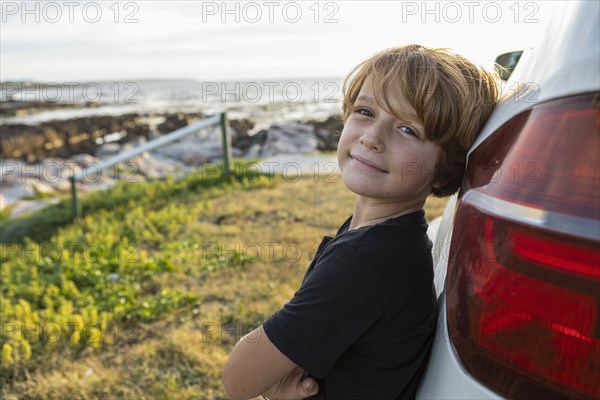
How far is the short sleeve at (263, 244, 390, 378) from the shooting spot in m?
1.17

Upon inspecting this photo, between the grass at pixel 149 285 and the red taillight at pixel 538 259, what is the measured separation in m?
1.83

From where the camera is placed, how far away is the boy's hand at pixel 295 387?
136 cm

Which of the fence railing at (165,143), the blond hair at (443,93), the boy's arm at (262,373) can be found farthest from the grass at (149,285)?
the blond hair at (443,93)

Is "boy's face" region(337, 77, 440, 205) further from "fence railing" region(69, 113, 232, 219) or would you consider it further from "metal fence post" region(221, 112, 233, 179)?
"metal fence post" region(221, 112, 233, 179)

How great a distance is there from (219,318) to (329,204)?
280 cm

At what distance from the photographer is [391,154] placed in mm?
1372

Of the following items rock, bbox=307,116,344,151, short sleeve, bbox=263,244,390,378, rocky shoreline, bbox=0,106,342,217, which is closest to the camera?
short sleeve, bbox=263,244,390,378

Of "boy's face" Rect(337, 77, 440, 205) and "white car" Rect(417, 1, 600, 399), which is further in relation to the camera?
"boy's face" Rect(337, 77, 440, 205)

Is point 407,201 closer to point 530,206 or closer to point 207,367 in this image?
point 530,206

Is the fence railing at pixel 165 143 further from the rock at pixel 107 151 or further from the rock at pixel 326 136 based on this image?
the rock at pixel 107 151

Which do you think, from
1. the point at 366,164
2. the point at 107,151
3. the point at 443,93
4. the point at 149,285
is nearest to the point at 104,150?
the point at 107,151

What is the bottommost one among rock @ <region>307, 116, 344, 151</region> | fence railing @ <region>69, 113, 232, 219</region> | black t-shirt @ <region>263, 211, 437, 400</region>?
rock @ <region>307, 116, 344, 151</region>

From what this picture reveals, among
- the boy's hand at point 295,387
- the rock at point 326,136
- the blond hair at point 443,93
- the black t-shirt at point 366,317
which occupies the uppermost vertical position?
the blond hair at point 443,93

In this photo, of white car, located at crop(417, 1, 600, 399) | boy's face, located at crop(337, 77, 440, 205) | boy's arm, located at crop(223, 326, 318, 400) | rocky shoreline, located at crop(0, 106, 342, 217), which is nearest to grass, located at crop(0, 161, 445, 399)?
rocky shoreline, located at crop(0, 106, 342, 217)
